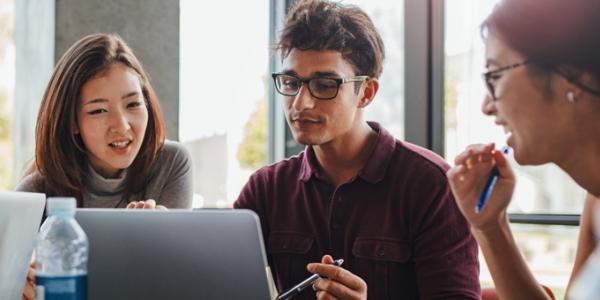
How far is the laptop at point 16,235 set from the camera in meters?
1.22

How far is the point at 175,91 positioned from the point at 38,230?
2.07 m

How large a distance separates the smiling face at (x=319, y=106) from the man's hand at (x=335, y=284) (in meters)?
0.56

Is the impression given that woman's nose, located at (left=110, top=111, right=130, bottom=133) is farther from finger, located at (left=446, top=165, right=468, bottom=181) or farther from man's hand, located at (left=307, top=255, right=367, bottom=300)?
finger, located at (left=446, top=165, right=468, bottom=181)

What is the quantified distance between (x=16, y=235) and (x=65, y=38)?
214 centimetres

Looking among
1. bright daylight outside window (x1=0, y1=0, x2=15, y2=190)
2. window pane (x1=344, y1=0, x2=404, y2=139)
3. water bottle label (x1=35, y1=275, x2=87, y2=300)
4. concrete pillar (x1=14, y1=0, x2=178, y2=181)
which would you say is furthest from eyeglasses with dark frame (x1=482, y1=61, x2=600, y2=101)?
bright daylight outside window (x1=0, y1=0, x2=15, y2=190)

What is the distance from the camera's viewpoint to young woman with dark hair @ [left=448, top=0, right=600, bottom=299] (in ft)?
3.86

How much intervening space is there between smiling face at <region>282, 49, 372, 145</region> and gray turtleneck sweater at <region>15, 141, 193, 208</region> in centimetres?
47

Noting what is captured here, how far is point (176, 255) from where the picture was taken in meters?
1.20

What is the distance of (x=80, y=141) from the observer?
2.22 m

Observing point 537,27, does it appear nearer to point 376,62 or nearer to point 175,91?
point 376,62

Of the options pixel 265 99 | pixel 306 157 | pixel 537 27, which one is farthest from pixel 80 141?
pixel 265 99

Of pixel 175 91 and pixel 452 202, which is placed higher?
pixel 175 91

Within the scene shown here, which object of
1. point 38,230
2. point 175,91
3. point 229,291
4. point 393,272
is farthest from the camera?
point 175,91

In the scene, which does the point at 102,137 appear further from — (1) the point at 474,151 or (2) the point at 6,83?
(2) the point at 6,83
